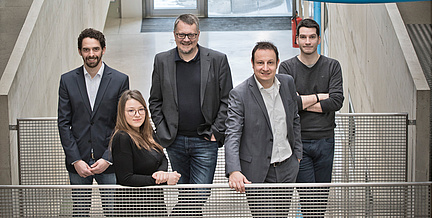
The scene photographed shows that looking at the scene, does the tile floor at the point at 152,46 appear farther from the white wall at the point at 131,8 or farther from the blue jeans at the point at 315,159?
the blue jeans at the point at 315,159

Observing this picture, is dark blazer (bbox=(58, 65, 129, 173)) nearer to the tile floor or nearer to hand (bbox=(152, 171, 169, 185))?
hand (bbox=(152, 171, 169, 185))

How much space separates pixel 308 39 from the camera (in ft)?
17.3

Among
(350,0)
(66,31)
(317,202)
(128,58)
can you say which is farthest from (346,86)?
(128,58)

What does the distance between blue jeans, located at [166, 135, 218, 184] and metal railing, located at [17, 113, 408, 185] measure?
108cm

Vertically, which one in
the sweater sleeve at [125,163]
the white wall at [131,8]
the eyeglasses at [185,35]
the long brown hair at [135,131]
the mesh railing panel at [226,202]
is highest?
the white wall at [131,8]

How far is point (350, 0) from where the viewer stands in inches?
211

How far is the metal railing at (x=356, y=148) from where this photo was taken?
6.28 m

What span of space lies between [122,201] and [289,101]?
56.2 inches

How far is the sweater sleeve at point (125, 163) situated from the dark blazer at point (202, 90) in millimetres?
776

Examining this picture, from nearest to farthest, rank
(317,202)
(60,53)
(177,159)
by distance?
(317,202) < (177,159) < (60,53)

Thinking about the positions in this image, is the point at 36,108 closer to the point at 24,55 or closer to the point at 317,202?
the point at 24,55

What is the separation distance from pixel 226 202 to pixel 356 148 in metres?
2.44

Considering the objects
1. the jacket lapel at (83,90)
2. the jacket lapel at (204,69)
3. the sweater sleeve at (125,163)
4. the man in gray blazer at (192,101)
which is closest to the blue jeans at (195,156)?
the man in gray blazer at (192,101)

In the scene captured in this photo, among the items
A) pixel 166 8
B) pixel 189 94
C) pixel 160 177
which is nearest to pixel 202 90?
pixel 189 94
